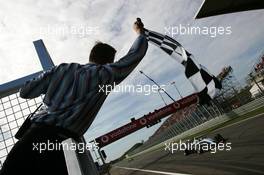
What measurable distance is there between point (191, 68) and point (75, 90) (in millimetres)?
4726

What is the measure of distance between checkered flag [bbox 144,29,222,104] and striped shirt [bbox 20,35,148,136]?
387 centimetres

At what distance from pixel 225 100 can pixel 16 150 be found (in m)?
37.5

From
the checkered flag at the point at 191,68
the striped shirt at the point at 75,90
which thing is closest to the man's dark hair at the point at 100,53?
the striped shirt at the point at 75,90

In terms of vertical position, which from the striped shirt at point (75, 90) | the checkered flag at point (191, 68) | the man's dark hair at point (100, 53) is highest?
the checkered flag at point (191, 68)

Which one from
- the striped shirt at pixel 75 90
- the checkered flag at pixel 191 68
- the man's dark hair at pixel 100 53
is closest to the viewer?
the striped shirt at pixel 75 90

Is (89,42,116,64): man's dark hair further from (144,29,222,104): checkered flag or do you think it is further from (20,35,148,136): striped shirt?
(144,29,222,104): checkered flag

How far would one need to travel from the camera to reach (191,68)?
668cm

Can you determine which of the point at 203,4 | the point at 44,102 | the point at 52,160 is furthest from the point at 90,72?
the point at 203,4

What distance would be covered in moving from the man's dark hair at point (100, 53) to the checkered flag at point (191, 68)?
12.3ft

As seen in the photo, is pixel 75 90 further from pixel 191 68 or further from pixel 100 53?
pixel 191 68

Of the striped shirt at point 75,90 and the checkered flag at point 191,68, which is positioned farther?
the checkered flag at point 191,68

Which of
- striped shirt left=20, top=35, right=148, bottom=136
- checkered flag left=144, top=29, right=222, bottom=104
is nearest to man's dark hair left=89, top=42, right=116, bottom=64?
striped shirt left=20, top=35, right=148, bottom=136

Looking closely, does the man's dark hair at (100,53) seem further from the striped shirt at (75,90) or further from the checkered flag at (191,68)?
the checkered flag at (191,68)

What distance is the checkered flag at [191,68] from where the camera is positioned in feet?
20.9
